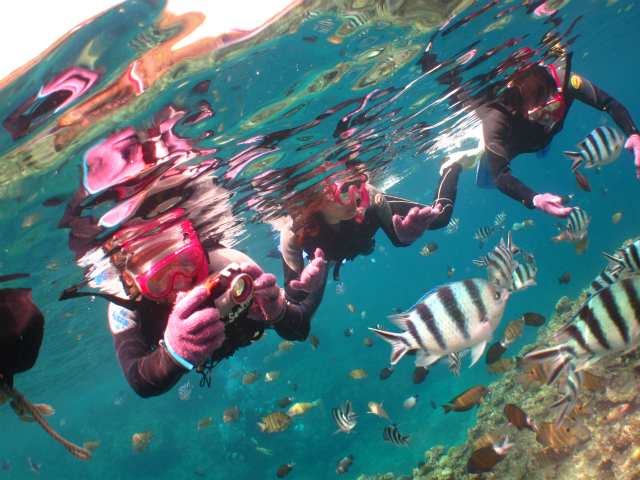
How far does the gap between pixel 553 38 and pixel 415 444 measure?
24144mm

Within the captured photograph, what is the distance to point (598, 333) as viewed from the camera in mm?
2598

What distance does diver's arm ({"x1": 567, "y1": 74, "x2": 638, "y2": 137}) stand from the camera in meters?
5.39

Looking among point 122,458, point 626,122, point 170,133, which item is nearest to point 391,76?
point 626,122

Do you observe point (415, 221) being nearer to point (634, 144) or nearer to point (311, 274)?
point (311, 274)

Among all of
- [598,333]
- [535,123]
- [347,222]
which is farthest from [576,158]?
[347,222]

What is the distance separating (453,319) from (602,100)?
6432 millimetres

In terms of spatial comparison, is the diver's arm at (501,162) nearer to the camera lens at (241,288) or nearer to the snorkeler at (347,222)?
the snorkeler at (347,222)

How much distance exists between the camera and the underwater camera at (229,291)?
3018mm

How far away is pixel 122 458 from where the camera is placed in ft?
91.6

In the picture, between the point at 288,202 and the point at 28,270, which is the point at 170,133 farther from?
the point at 288,202

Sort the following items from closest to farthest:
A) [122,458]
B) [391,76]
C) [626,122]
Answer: [626,122] → [391,76] → [122,458]

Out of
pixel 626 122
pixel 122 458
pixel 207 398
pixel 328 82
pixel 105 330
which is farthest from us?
pixel 207 398

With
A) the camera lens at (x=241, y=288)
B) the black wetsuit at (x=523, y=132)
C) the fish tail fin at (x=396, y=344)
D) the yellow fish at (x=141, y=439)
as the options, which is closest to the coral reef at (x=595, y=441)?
the black wetsuit at (x=523, y=132)

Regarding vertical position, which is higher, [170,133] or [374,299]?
[170,133]
